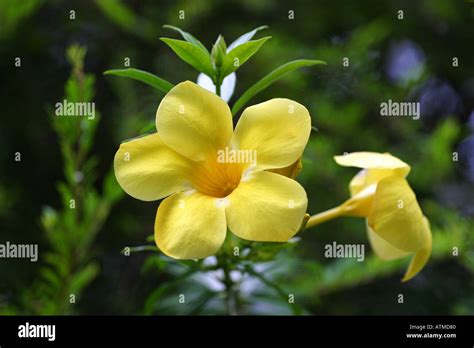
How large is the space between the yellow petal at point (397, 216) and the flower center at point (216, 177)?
0.49 ft

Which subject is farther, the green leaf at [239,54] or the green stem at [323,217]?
the green stem at [323,217]

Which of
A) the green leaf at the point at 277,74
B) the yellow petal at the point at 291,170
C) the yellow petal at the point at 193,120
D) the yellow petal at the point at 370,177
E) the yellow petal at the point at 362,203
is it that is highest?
the green leaf at the point at 277,74

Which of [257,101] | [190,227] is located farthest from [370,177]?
[257,101]

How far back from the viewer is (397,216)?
1.88ft

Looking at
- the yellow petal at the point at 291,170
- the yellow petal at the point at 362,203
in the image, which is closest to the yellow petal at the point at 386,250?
the yellow petal at the point at 362,203

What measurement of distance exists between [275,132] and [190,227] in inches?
4.7

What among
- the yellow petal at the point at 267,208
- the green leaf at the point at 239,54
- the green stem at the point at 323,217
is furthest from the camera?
the green stem at the point at 323,217

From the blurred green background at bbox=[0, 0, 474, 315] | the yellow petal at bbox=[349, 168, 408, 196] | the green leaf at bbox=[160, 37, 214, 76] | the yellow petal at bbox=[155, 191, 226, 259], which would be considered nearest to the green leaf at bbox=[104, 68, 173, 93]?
the green leaf at bbox=[160, 37, 214, 76]

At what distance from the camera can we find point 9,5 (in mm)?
1144

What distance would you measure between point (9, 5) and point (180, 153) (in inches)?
31.6

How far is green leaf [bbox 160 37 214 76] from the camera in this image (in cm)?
57

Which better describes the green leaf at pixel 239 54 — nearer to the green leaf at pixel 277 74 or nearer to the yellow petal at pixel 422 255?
the green leaf at pixel 277 74

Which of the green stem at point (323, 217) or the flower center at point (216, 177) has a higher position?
the flower center at point (216, 177)

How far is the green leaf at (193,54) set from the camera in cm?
57
